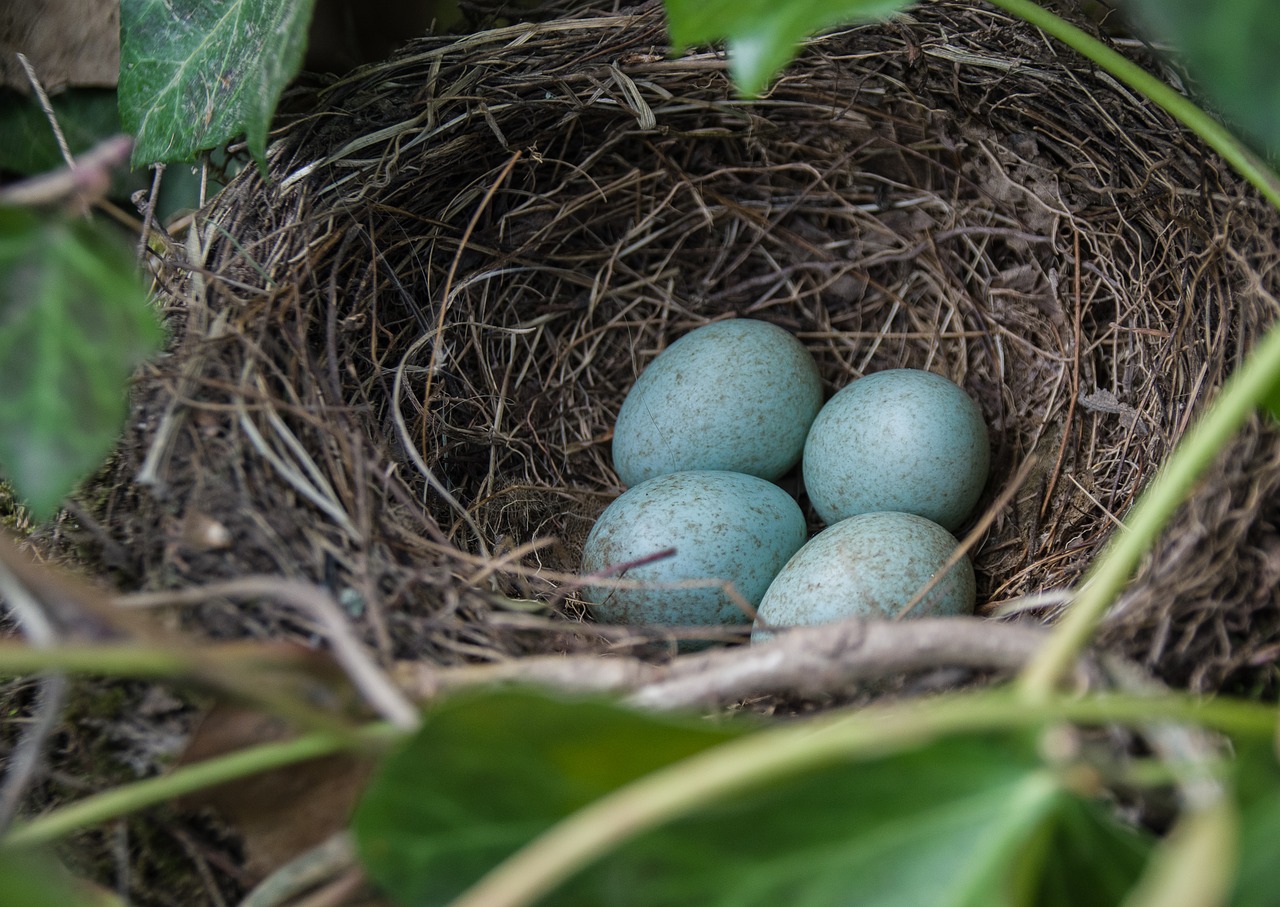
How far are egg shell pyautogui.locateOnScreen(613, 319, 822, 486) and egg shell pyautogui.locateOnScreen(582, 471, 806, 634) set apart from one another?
0.08 m

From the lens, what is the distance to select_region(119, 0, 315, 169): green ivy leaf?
96 cm

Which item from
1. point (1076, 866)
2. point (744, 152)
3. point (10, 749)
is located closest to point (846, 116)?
point (744, 152)

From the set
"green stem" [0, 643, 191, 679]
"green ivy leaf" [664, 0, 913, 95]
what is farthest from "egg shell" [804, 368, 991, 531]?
"green stem" [0, 643, 191, 679]

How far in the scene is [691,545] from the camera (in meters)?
1.12

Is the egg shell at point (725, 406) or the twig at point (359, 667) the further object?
the egg shell at point (725, 406)

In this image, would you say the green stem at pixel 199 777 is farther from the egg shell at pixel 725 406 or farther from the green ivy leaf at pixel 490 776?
the egg shell at pixel 725 406

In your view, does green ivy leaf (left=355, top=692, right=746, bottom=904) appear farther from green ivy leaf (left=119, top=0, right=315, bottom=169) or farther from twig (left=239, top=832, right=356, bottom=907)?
green ivy leaf (left=119, top=0, right=315, bottom=169)

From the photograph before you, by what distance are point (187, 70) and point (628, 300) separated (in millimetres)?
652

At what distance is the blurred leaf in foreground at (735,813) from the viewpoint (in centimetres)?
46

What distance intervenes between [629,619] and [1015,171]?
761mm

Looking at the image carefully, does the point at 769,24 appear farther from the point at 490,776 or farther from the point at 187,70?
the point at 187,70

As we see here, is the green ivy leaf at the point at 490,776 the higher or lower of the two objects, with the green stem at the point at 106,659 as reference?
lower

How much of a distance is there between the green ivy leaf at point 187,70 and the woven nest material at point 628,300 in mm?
109

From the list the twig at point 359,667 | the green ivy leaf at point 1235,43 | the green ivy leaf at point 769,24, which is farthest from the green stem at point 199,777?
the green ivy leaf at point 1235,43
